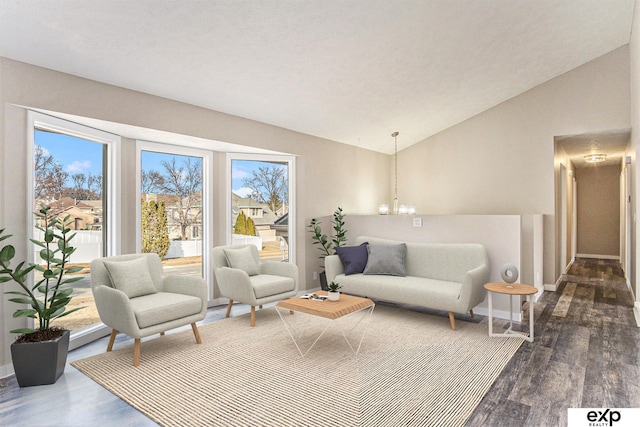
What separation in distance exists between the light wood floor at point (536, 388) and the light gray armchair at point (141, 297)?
48 cm

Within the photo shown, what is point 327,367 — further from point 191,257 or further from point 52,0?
point 52,0

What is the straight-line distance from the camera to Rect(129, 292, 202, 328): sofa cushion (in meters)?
3.05

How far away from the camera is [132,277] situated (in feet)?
11.4

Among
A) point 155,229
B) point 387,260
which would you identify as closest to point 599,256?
point 387,260

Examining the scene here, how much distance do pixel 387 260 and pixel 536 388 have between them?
2307 mm

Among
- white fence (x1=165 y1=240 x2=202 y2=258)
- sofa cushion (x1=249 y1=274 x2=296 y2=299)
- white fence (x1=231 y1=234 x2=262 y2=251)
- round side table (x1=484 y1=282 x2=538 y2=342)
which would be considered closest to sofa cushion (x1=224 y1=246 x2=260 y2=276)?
sofa cushion (x1=249 y1=274 x2=296 y2=299)

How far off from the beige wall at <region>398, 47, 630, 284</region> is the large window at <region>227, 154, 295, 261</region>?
2897mm

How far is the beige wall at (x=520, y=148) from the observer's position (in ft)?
17.1

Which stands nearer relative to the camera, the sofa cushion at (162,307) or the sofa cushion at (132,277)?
the sofa cushion at (162,307)

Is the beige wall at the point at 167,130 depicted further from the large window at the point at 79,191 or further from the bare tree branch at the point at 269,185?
the bare tree branch at the point at 269,185

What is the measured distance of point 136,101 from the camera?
3.66 m

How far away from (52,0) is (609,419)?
445cm

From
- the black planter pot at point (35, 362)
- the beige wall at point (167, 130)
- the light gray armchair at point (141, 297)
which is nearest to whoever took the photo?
the black planter pot at point (35, 362)

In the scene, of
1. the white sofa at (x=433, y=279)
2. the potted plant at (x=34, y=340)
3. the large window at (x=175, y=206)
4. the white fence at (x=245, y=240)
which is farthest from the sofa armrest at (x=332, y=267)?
the potted plant at (x=34, y=340)
